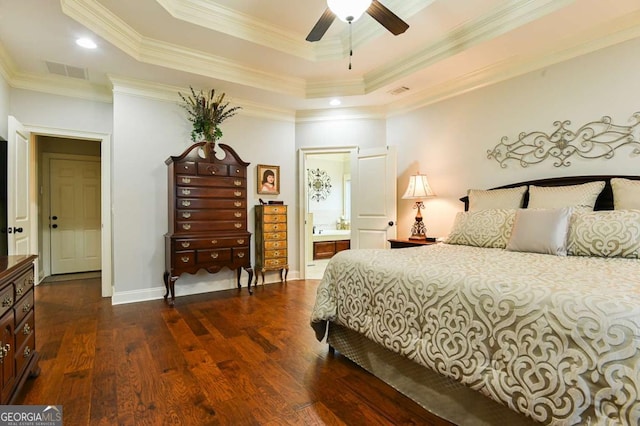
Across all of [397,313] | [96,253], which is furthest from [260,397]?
[96,253]

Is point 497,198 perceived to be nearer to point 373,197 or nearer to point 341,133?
point 373,197

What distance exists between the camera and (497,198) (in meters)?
3.18

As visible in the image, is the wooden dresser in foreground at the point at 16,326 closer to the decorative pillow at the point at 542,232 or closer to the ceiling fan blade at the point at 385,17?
the ceiling fan blade at the point at 385,17

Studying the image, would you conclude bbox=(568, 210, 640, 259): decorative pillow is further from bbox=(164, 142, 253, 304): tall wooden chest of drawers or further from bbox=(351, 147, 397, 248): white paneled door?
bbox=(164, 142, 253, 304): tall wooden chest of drawers

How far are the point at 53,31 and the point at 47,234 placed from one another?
3719 millimetres

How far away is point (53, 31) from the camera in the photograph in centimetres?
283

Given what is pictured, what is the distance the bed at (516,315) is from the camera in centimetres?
107

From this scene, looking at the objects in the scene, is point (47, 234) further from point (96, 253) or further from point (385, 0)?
point (385, 0)

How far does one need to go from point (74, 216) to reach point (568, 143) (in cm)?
690

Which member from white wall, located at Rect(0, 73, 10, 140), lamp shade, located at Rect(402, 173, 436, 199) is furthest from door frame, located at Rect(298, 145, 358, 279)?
white wall, located at Rect(0, 73, 10, 140)

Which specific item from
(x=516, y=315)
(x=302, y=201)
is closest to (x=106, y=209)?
(x=302, y=201)

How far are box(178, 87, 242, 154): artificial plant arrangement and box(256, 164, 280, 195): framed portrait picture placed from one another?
2.61 ft

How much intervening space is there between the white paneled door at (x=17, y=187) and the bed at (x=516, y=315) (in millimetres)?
3169

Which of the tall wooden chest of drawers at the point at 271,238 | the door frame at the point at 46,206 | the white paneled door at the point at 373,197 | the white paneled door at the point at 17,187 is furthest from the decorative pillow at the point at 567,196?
the door frame at the point at 46,206
